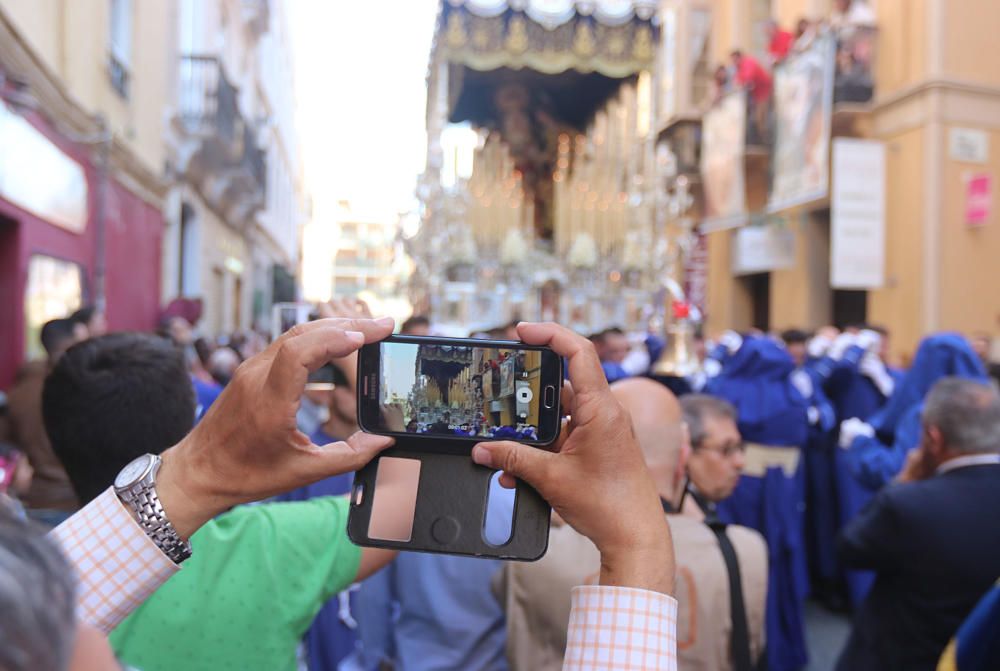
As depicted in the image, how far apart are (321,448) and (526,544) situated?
0.91 ft

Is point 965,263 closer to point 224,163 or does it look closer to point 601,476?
point 224,163

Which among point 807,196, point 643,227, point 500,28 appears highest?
point 500,28

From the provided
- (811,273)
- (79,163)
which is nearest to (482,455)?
(79,163)

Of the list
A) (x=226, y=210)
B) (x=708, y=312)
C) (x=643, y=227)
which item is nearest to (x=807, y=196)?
(x=643, y=227)

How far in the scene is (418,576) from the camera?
2.37 meters

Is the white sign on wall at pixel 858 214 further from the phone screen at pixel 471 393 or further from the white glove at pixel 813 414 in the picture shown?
the phone screen at pixel 471 393

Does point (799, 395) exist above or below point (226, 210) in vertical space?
below

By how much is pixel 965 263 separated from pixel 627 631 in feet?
37.8

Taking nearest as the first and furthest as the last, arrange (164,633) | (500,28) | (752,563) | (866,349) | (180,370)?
1. (164,633)
2. (180,370)
3. (752,563)
4. (866,349)
5. (500,28)

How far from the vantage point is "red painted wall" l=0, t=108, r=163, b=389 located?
20.2ft

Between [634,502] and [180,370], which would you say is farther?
[180,370]

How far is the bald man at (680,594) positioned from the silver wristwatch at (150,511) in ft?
3.08

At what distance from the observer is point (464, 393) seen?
3.69 feet

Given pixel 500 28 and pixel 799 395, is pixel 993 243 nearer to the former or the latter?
pixel 500 28
